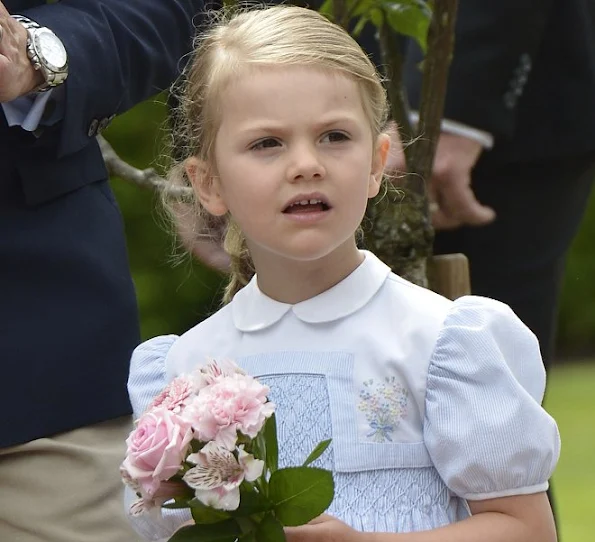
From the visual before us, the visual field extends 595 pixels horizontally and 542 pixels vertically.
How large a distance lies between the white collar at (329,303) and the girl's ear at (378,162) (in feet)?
0.37

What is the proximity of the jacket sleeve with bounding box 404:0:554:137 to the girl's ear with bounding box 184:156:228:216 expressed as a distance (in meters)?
1.67

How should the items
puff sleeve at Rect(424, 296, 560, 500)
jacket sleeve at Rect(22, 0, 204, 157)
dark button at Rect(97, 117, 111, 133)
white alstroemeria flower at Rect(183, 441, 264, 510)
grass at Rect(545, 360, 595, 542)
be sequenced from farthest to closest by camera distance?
grass at Rect(545, 360, 595, 542), dark button at Rect(97, 117, 111, 133), jacket sleeve at Rect(22, 0, 204, 157), puff sleeve at Rect(424, 296, 560, 500), white alstroemeria flower at Rect(183, 441, 264, 510)

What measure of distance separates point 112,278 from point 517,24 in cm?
175

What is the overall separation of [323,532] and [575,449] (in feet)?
29.3

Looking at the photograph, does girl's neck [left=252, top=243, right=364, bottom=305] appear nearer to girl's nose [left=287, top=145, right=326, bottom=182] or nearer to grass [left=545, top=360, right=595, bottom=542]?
girl's nose [left=287, top=145, right=326, bottom=182]

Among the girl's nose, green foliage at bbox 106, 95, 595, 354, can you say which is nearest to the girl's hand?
the girl's nose

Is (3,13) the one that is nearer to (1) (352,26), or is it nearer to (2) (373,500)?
(2) (373,500)

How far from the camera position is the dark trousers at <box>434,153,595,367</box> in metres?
4.41

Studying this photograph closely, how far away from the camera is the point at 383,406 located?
7.94 ft

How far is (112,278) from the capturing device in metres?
2.93

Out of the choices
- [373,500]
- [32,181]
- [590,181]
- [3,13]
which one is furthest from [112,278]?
[590,181]

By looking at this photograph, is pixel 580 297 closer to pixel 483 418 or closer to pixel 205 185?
pixel 205 185

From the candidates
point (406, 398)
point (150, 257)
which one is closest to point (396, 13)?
point (406, 398)

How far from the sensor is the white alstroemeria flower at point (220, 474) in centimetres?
208
